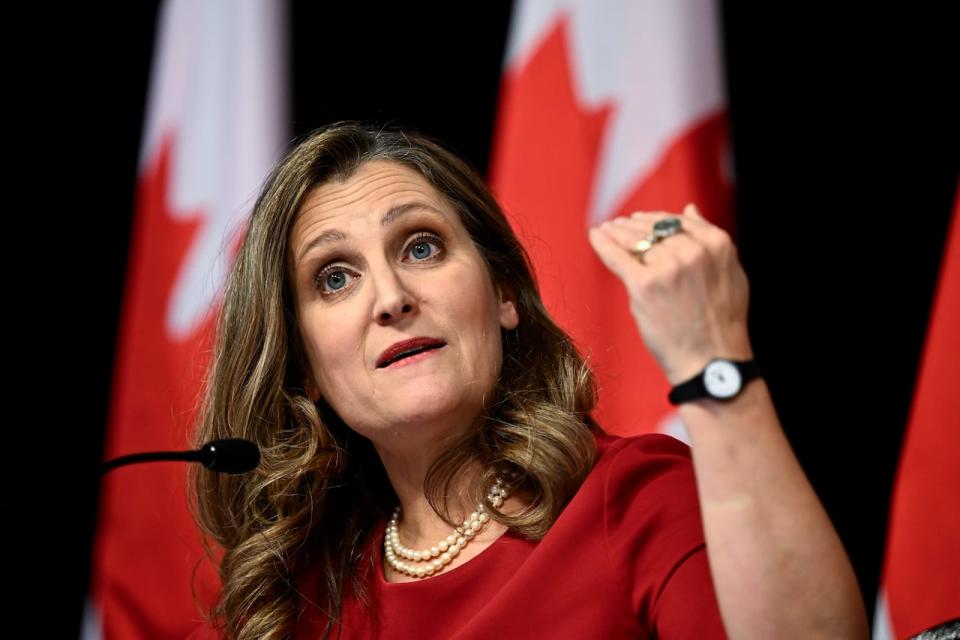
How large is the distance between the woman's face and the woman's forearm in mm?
546

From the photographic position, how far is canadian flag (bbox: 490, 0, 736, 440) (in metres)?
2.50

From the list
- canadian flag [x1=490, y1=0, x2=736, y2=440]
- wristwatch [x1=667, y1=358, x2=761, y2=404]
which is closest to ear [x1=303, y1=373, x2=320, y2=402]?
canadian flag [x1=490, y1=0, x2=736, y2=440]

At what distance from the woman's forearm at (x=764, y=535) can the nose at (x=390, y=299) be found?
57 centimetres

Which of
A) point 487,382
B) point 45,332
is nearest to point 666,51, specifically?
point 487,382

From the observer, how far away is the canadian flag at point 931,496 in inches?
73.7

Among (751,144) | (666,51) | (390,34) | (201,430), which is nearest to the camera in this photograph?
(201,430)

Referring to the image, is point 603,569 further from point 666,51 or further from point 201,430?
point 666,51

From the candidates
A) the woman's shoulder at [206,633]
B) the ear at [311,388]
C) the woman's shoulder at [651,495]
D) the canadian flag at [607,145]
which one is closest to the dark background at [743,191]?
the canadian flag at [607,145]

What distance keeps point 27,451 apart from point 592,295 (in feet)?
4.81

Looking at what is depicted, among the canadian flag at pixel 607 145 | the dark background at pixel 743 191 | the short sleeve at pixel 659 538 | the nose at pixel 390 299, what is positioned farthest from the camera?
the canadian flag at pixel 607 145

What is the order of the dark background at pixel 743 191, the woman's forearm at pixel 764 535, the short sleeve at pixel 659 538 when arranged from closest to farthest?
the woman's forearm at pixel 764 535, the short sleeve at pixel 659 538, the dark background at pixel 743 191

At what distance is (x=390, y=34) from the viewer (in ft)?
9.36

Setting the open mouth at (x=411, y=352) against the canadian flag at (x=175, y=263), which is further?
the canadian flag at (x=175, y=263)

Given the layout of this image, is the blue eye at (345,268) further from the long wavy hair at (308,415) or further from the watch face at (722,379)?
the watch face at (722,379)
